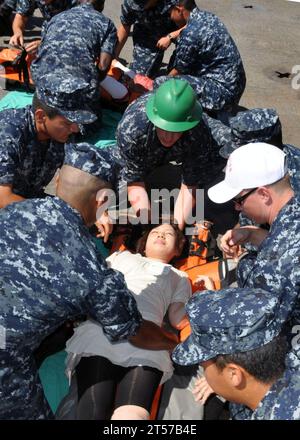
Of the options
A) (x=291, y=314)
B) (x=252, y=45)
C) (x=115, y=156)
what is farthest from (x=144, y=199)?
(x=252, y=45)

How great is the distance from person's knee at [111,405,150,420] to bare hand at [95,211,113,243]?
1.63m

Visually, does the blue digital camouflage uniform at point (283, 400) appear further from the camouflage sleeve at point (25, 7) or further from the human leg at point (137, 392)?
the camouflage sleeve at point (25, 7)

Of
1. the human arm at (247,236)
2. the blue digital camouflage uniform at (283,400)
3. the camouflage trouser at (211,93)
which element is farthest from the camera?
the camouflage trouser at (211,93)

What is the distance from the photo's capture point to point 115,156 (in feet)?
15.4

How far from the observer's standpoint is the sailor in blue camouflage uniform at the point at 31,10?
21.2 feet

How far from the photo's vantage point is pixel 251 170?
3215 millimetres

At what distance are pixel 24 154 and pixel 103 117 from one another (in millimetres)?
2289

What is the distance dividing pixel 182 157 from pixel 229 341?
2687 mm

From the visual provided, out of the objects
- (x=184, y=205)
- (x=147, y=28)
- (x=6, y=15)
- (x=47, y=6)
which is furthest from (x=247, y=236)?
(x=6, y=15)

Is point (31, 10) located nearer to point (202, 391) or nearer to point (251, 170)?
point (251, 170)

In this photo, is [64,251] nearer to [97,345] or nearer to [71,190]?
[71,190]

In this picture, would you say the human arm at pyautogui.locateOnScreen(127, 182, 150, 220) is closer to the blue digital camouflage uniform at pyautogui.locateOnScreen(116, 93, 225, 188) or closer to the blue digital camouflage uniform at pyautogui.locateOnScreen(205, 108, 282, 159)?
the blue digital camouflage uniform at pyautogui.locateOnScreen(116, 93, 225, 188)

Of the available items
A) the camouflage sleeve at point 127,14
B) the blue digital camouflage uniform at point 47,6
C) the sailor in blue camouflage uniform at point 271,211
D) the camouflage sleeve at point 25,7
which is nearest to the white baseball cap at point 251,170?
the sailor in blue camouflage uniform at point 271,211

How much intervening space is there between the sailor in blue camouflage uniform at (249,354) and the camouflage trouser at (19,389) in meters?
0.86
